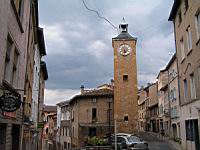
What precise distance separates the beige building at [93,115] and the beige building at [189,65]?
21.1 m

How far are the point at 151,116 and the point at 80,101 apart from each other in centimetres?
2404

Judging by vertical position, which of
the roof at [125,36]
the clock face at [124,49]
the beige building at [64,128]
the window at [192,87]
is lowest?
the beige building at [64,128]

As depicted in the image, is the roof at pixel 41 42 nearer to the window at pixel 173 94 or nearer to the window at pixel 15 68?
the window at pixel 15 68

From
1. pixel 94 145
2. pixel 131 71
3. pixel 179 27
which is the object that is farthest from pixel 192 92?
pixel 131 71

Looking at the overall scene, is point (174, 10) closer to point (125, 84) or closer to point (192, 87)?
point (192, 87)

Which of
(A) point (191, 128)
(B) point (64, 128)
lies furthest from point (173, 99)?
(B) point (64, 128)

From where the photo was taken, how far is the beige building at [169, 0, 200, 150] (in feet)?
49.8

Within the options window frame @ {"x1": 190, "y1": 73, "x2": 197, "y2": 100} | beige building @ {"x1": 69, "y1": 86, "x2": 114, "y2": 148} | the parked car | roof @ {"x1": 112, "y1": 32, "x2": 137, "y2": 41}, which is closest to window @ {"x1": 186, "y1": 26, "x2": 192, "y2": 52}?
window frame @ {"x1": 190, "y1": 73, "x2": 197, "y2": 100}

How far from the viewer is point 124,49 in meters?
41.1

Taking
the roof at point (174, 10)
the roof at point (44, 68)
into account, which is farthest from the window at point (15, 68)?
the roof at point (44, 68)

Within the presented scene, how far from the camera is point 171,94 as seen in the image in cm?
3744

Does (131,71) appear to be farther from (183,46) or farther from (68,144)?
(183,46)

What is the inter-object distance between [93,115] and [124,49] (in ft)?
36.0

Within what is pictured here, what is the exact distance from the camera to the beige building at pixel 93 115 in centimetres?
4000
